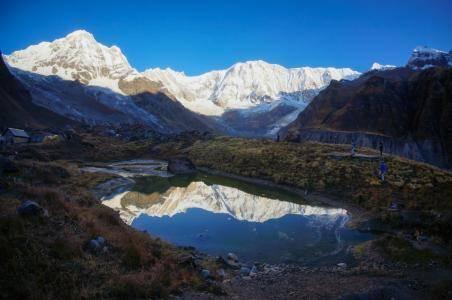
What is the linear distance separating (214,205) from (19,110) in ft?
400

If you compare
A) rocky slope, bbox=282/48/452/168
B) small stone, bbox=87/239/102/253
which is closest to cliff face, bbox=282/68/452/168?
rocky slope, bbox=282/48/452/168

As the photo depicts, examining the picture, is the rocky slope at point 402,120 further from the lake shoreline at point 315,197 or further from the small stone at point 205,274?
the small stone at point 205,274

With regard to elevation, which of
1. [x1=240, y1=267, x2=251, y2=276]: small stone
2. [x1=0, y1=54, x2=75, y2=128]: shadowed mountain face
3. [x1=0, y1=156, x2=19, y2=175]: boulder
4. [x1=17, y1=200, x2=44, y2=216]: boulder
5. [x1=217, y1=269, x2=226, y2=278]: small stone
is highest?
[x1=0, y1=54, x2=75, y2=128]: shadowed mountain face

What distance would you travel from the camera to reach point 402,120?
379 feet

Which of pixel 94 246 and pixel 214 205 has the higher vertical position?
pixel 94 246

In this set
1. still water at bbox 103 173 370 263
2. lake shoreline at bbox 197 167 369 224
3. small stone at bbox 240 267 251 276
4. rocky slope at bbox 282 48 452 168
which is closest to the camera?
small stone at bbox 240 267 251 276

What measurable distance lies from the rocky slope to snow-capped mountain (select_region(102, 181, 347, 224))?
45.1 m

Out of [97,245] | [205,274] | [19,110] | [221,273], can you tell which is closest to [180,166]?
[221,273]

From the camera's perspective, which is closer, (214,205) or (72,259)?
(72,259)

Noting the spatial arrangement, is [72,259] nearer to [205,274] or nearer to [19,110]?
[205,274]

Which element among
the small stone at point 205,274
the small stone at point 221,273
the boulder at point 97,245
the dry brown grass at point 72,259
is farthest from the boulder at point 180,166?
the boulder at point 97,245

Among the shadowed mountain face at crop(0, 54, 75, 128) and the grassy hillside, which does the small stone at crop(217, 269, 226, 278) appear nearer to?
the grassy hillside

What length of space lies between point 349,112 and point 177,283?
127 metres

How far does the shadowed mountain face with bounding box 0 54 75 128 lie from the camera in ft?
416
